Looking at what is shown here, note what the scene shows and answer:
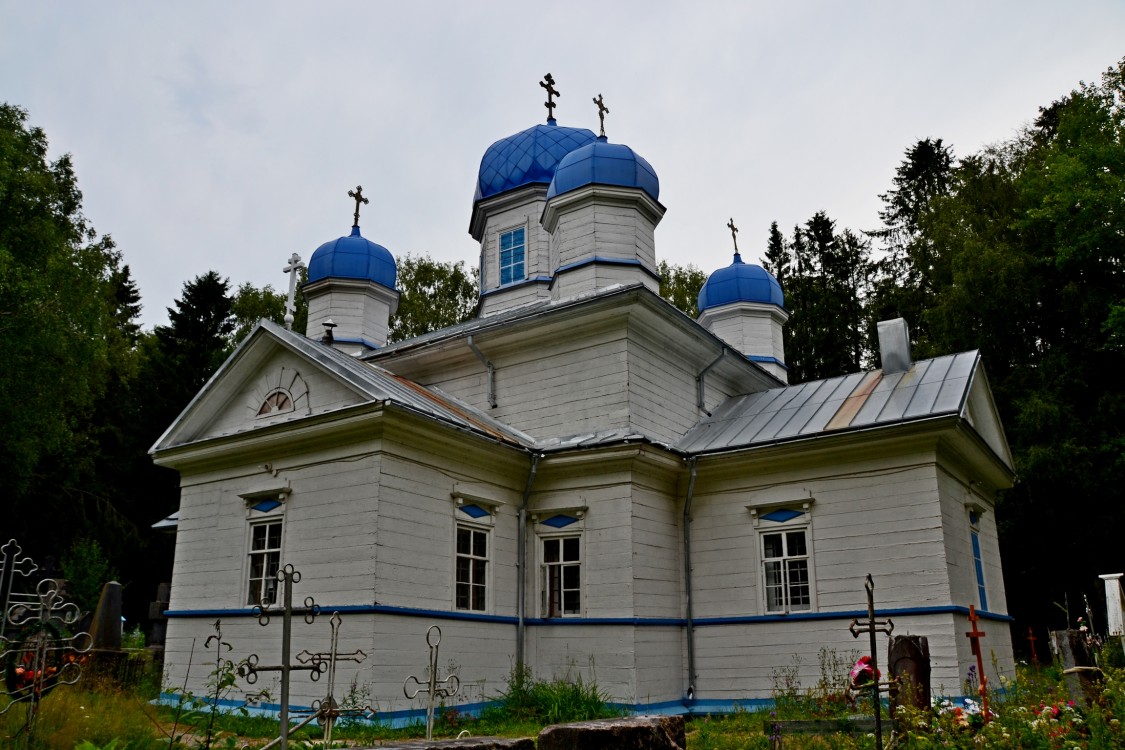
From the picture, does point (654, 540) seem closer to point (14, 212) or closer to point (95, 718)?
point (95, 718)

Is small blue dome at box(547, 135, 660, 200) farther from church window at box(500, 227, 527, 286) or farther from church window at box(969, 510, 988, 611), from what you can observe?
church window at box(969, 510, 988, 611)

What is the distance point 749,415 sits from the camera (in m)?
13.2

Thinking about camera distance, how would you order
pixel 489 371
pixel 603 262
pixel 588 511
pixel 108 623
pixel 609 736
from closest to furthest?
pixel 609 736 < pixel 108 623 < pixel 588 511 < pixel 489 371 < pixel 603 262

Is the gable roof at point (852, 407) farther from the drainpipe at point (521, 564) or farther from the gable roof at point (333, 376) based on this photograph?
the gable roof at point (333, 376)

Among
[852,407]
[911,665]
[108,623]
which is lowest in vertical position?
[911,665]

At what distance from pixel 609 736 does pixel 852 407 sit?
8323mm

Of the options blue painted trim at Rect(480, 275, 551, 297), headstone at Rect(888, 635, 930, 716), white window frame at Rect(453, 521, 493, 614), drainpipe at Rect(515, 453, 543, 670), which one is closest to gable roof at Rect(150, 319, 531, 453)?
drainpipe at Rect(515, 453, 543, 670)

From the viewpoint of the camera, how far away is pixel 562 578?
38.3ft

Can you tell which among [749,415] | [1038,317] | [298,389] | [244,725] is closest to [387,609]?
[244,725]

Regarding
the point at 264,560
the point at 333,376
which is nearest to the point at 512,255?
the point at 333,376

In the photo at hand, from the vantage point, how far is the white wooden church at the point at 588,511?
10.3 m

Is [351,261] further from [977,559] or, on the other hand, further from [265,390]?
[977,559]

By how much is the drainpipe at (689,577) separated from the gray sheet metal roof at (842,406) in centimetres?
50

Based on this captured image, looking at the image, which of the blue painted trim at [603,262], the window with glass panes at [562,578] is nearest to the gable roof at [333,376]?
the window with glass panes at [562,578]
